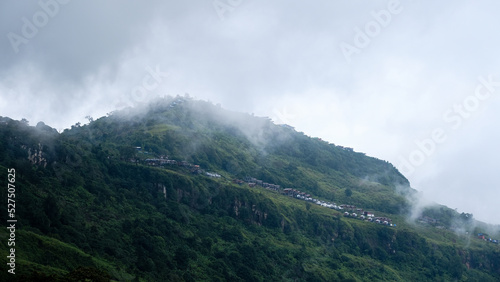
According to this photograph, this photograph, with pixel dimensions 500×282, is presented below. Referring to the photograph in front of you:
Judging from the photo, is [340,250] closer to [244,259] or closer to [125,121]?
[244,259]

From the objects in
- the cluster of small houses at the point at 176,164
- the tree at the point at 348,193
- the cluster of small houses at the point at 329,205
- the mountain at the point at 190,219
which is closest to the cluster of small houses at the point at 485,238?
the mountain at the point at 190,219

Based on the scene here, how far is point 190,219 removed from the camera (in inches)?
5084

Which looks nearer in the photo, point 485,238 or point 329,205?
point 329,205

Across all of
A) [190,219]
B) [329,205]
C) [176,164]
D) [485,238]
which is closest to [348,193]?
[329,205]

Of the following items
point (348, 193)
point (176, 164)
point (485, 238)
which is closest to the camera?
point (176, 164)

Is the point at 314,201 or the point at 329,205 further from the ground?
Answer: the point at 314,201

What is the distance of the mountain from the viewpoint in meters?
92.7

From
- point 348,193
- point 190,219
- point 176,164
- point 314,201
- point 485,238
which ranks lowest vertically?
point 485,238

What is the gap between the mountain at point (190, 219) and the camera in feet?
304

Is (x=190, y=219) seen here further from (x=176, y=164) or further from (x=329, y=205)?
(x=329, y=205)

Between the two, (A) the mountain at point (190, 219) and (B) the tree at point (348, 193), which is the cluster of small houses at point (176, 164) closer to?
(A) the mountain at point (190, 219)

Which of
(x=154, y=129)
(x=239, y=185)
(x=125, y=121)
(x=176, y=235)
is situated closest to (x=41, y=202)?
(x=176, y=235)

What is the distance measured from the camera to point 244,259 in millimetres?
118750

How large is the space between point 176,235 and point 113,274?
32.5 meters
